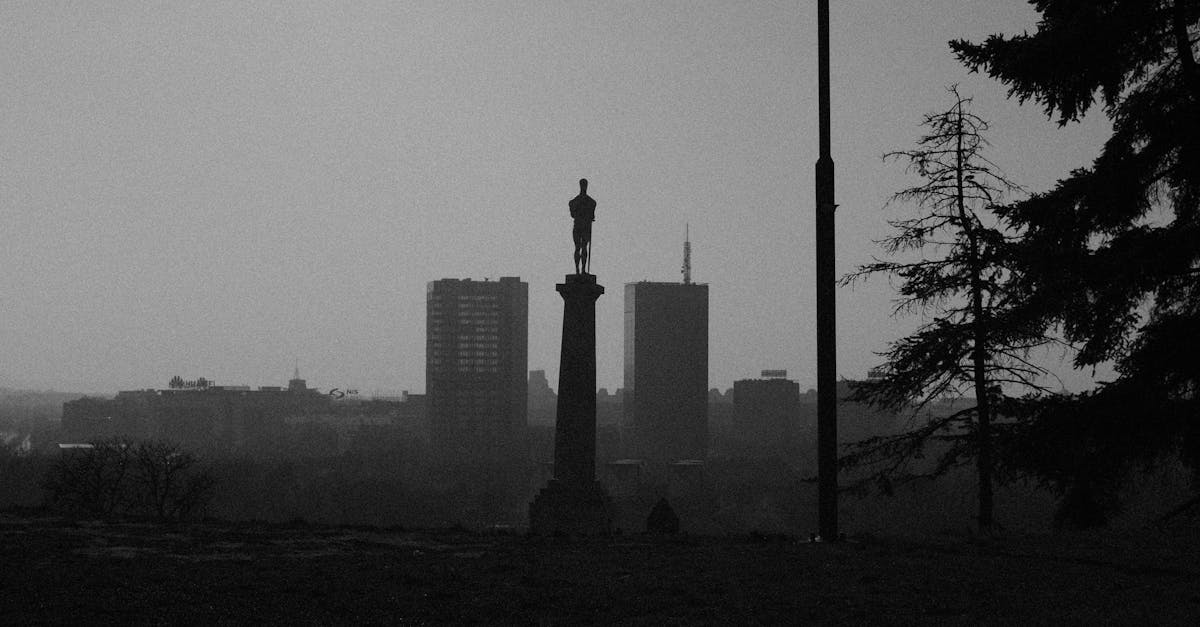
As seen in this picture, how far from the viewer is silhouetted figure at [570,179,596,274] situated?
25766 millimetres

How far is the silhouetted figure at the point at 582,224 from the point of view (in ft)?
84.5

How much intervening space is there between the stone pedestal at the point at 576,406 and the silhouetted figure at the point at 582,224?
0.47 metres

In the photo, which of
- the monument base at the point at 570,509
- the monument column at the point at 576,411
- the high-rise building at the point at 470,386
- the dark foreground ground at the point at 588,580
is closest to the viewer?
the dark foreground ground at the point at 588,580

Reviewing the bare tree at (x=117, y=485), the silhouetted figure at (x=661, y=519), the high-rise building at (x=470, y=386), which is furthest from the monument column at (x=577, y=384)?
the high-rise building at (x=470, y=386)

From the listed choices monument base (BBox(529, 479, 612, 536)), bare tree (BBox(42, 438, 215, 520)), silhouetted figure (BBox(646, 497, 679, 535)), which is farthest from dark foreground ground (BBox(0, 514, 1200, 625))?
monument base (BBox(529, 479, 612, 536))

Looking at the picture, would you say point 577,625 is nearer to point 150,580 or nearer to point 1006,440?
point 150,580

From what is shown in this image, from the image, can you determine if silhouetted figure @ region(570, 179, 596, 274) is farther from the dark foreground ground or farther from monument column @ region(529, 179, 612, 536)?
the dark foreground ground

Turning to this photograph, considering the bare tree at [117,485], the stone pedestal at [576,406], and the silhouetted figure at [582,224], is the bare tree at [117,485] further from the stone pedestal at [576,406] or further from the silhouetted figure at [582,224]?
the silhouetted figure at [582,224]

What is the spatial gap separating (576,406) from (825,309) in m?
13.3

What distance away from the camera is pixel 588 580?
33.8 feet

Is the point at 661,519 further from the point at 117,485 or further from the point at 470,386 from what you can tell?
the point at 470,386

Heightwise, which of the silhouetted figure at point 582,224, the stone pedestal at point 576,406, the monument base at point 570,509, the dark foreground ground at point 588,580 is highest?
the silhouetted figure at point 582,224

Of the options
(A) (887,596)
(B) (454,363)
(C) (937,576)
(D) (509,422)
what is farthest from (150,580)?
(B) (454,363)

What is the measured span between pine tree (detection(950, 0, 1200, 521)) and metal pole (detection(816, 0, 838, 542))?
2.45 metres
